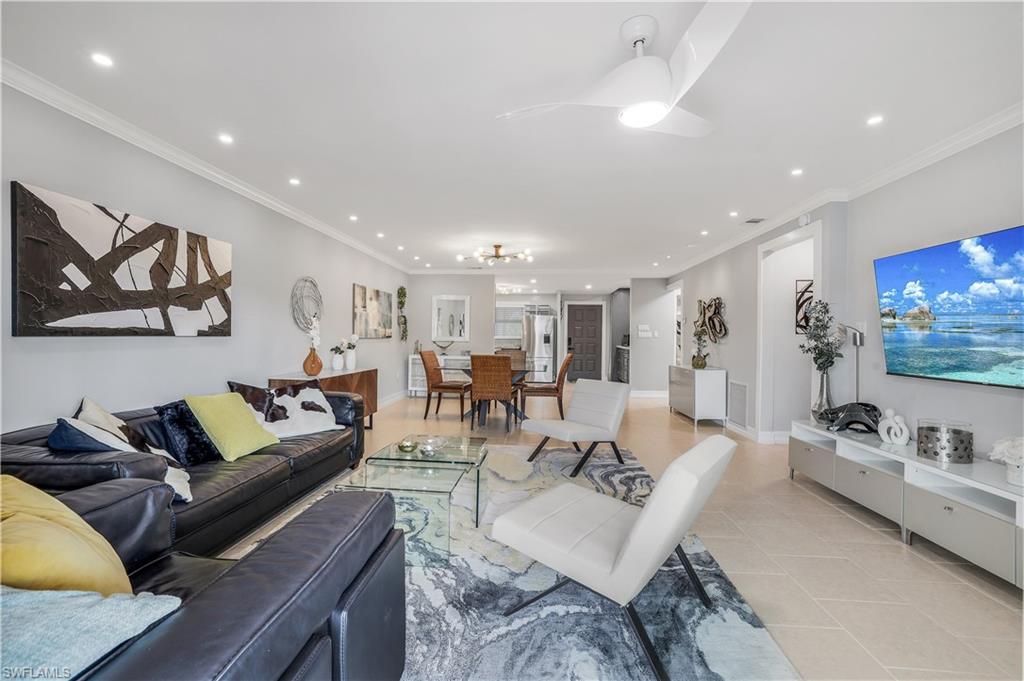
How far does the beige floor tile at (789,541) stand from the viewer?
Result: 2342 mm

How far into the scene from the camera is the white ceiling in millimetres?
1706

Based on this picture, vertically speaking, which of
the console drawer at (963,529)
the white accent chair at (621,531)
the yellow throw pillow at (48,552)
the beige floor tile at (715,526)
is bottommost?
the beige floor tile at (715,526)

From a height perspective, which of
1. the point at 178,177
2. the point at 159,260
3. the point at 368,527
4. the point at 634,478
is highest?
the point at 178,177

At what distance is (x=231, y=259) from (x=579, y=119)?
9.66 feet

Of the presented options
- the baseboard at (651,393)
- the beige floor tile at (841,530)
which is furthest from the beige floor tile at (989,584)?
the baseboard at (651,393)

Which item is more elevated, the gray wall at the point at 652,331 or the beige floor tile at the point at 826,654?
the gray wall at the point at 652,331

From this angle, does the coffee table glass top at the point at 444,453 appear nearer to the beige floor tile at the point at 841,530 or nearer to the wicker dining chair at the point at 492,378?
the wicker dining chair at the point at 492,378

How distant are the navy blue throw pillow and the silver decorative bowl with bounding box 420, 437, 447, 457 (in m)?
1.21

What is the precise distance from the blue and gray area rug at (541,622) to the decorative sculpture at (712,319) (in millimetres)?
3991

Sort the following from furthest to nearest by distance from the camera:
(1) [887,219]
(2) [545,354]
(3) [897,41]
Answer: (2) [545,354], (1) [887,219], (3) [897,41]

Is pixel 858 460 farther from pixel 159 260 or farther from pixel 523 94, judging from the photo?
pixel 159 260

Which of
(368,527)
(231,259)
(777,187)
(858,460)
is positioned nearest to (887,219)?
(777,187)

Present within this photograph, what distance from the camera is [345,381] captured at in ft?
15.1

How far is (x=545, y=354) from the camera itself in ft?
35.4
